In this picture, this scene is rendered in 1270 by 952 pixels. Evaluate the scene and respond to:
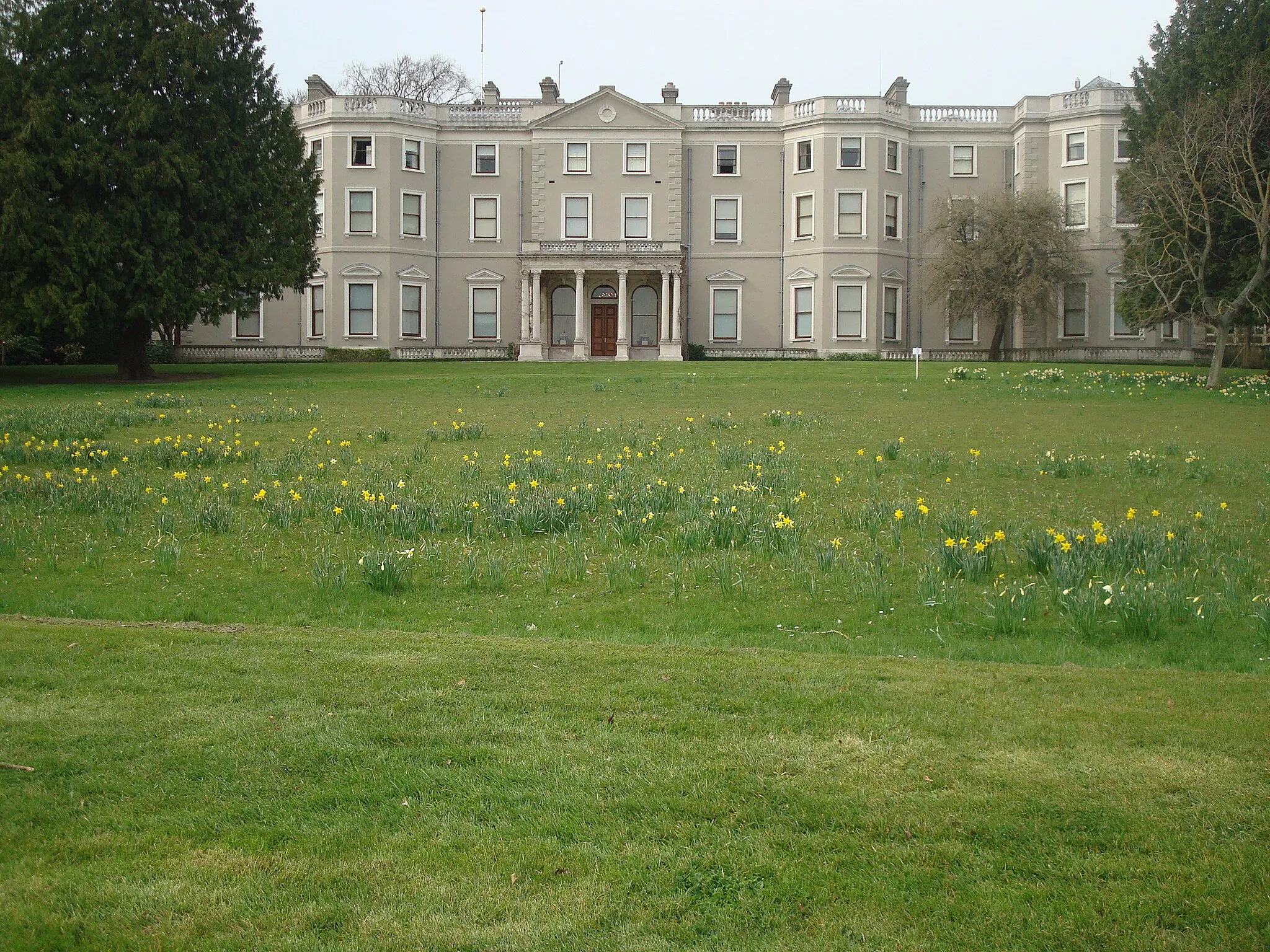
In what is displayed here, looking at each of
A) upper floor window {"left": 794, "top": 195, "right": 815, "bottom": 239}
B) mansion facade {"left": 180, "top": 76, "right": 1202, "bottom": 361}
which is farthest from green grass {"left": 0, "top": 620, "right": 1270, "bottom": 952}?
Answer: upper floor window {"left": 794, "top": 195, "right": 815, "bottom": 239}

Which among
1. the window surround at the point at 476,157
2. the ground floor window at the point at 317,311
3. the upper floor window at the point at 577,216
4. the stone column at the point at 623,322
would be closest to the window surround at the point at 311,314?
the ground floor window at the point at 317,311

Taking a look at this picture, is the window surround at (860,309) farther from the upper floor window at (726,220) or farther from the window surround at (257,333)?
the window surround at (257,333)

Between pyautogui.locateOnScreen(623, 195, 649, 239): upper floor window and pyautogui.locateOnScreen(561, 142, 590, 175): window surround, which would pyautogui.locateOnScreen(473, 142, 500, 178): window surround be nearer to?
pyautogui.locateOnScreen(561, 142, 590, 175): window surround

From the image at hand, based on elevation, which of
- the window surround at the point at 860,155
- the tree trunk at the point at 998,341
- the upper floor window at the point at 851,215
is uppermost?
the window surround at the point at 860,155

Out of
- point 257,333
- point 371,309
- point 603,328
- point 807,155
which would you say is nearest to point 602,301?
point 603,328

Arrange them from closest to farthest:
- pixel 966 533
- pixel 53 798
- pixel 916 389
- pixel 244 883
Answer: pixel 244 883
pixel 53 798
pixel 966 533
pixel 916 389

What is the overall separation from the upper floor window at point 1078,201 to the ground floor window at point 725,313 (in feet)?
51.8

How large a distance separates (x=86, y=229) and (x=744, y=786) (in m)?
33.4

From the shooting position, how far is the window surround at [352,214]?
5453 centimetres

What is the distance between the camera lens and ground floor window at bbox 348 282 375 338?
5488cm

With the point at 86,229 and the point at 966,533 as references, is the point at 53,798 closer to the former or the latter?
the point at 966,533

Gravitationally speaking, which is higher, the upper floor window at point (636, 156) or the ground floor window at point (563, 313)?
the upper floor window at point (636, 156)

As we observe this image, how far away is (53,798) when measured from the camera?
4.43 m

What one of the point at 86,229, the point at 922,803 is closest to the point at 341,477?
the point at 922,803
